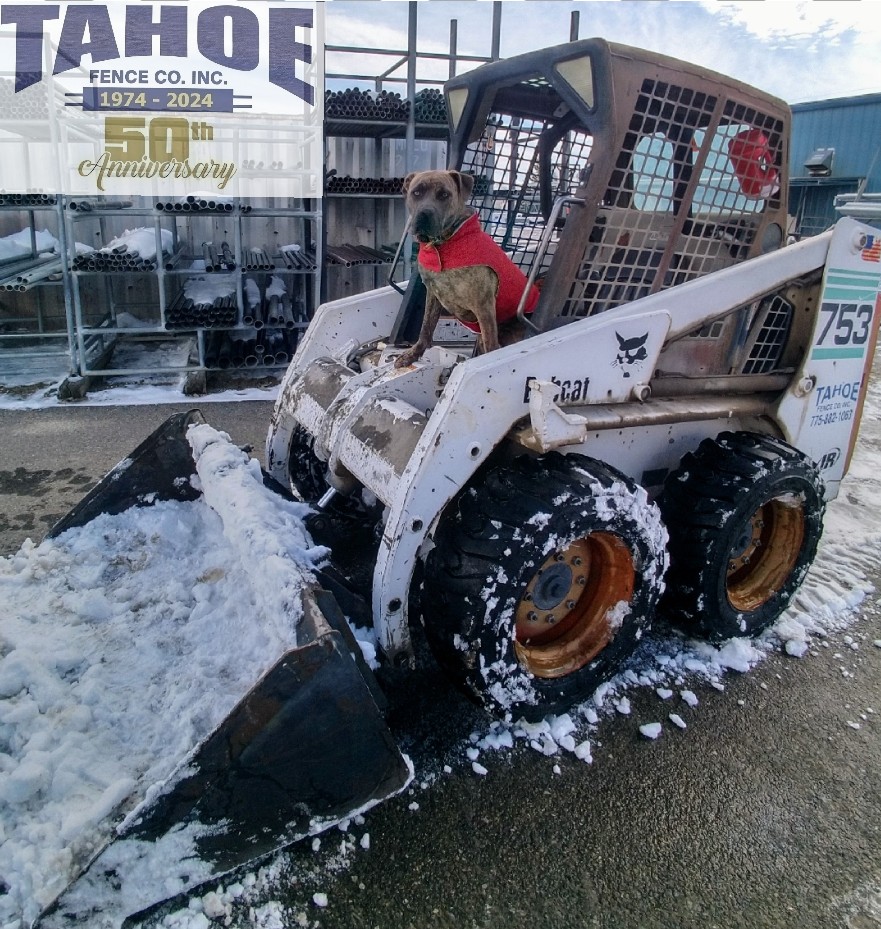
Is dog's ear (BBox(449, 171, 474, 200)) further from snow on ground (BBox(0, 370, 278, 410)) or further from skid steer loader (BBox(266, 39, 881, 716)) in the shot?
snow on ground (BBox(0, 370, 278, 410))

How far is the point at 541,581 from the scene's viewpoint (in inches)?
107

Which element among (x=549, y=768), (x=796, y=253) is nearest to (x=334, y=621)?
(x=549, y=768)

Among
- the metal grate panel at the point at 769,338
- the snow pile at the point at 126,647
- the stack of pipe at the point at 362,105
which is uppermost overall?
the stack of pipe at the point at 362,105

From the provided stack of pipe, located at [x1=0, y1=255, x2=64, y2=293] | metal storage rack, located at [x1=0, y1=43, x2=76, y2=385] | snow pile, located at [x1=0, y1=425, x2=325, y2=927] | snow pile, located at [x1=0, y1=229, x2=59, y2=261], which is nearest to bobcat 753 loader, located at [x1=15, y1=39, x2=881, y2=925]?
snow pile, located at [x1=0, y1=425, x2=325, y2=927]

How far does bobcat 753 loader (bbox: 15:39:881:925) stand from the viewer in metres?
2.17

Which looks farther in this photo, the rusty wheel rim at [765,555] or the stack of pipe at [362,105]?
the stack of pipe at [362,105]

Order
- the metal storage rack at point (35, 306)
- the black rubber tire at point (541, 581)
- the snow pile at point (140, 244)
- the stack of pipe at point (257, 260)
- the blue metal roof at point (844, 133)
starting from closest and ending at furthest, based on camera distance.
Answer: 1. the black rubber tire at point (541, 581)
2. the snow pile at point (140, 244)
3. the metal storage rack at point (35, 306)
4. the stack of pipe at point (257, 260)
5. the blue metal roof at point (844, 133)

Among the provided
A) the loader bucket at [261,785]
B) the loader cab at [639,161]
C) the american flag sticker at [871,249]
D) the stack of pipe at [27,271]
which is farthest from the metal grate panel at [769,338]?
the stack of pipe at [27,271]

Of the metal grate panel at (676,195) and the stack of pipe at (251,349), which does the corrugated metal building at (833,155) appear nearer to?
the stack of pipe at (251,349)

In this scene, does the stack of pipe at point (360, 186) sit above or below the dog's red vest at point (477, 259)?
above

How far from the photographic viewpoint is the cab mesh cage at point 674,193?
287 centimetres

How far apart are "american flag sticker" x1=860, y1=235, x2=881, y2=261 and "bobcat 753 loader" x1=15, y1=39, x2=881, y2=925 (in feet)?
0.04

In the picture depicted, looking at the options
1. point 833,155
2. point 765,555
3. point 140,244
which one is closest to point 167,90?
point 140,244

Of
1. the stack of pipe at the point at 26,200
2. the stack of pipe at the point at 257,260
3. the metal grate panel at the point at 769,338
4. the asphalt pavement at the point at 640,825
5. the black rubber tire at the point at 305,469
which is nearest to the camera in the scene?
the asphalt pavement at the point at 640,825
